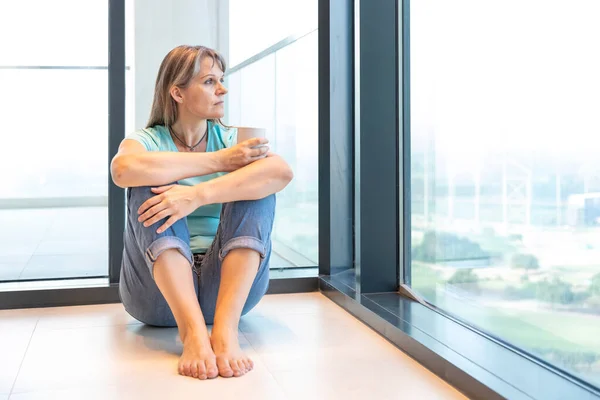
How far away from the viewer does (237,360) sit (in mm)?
1787

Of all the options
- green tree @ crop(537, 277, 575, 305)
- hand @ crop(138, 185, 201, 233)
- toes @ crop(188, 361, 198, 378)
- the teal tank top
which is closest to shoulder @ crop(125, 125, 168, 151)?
the teal tank top

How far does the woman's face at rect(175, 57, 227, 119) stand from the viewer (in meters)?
2.09

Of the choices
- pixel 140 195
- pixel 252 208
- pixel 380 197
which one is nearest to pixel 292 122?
pixel 380 197

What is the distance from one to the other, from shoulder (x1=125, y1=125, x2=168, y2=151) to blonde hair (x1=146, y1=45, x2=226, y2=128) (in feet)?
0.11

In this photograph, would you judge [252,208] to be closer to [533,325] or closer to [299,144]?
[533,325]

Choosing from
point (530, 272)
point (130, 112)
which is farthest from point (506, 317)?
point (130, 112)

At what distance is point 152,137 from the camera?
82.7 inches

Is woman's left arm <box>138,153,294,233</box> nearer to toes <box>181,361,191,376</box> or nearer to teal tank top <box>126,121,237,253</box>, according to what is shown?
teal tank top <box>126,121,237,253</box>

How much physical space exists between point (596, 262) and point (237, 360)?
2.87 feet

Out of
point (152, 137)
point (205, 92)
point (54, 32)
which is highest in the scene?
point (54, 32)

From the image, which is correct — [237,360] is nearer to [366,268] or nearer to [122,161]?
[122,161]

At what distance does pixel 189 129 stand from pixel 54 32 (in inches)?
33.0

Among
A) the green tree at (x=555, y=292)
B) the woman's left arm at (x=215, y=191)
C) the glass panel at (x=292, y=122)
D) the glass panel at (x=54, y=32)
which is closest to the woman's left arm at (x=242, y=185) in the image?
the woman's left arm at (x=215, y=191)

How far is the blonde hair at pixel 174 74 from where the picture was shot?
2090 millimetres
